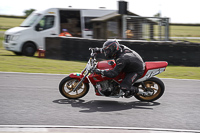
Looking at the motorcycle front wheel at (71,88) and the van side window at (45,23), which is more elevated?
the van side window at (45,23)

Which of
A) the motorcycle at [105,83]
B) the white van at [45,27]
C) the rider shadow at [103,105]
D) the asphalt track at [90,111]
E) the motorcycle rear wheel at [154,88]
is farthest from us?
the white van at [45,27]

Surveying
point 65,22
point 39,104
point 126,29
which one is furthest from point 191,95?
point 65,22

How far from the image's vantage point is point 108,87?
7172mm

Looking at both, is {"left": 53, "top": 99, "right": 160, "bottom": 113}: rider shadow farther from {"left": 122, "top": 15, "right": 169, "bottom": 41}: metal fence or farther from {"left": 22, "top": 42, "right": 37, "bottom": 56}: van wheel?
{"left": 22, "top": 42, "right": 37, "bottom": 56}: van wheel

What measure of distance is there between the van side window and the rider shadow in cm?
1111

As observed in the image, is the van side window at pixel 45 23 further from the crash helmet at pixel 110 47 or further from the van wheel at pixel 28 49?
the crash helmet at pixel 110 47

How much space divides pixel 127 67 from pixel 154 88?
867 millimetres

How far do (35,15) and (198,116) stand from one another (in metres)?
13.4

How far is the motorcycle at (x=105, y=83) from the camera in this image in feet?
23.4

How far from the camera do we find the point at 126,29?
15656 millimetres

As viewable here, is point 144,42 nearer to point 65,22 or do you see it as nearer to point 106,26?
point 106,26

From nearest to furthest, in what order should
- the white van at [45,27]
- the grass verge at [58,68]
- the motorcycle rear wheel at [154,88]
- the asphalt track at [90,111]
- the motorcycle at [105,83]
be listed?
the asphalt track at [90,111] → the motorcycle at [105,83] → the motorcycle rear wheel at [154,88] → the grass verge at [58,68] → the white van at [45,27]

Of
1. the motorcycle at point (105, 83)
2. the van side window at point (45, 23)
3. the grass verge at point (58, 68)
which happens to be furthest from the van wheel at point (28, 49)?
the motorcycle at point (105, 83)

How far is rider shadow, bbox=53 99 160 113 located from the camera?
6813mm
